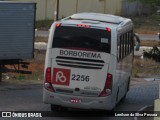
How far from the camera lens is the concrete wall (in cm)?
5738

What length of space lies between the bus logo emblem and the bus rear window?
0.69m

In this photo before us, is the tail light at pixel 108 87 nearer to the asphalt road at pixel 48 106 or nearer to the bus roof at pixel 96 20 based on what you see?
the asphalt road at pixel 48 106

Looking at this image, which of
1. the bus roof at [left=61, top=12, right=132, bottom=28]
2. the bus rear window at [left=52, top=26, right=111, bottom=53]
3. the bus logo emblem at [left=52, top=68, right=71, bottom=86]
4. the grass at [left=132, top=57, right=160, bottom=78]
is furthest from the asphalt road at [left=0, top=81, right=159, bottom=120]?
the grass at [left=132, top=57, right=160, bottom=78]

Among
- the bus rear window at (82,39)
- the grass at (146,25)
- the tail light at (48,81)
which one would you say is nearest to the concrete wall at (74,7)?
the grass at (146,25)

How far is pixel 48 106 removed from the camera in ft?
62.0

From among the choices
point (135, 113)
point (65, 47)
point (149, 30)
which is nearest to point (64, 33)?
point (65, 47)

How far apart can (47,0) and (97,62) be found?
1636 inches

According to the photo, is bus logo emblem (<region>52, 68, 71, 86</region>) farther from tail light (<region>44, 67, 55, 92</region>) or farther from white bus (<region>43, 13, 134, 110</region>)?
tail light (<region>44, 67, 55, 92</region>)

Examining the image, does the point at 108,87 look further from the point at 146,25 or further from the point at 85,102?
the point at 146,25

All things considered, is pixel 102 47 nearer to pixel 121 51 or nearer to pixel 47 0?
pixel 121 51

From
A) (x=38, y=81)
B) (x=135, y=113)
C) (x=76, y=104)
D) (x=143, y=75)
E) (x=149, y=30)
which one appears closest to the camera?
(x=76, y=104)

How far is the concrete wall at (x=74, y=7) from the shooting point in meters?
57.4

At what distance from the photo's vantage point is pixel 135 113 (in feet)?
59.1

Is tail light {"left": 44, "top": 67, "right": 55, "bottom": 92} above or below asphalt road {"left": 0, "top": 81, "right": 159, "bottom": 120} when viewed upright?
above
